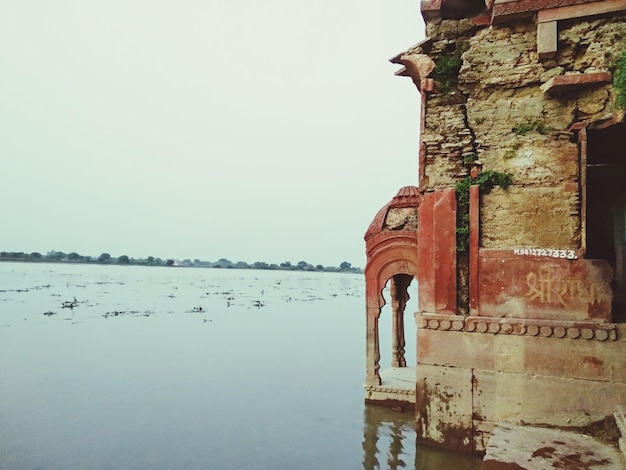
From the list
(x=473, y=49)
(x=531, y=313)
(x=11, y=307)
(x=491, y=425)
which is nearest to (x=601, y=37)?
(x=473, y=49)

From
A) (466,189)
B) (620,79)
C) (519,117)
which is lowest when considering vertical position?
(466,189)

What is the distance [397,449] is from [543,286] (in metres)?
3.41

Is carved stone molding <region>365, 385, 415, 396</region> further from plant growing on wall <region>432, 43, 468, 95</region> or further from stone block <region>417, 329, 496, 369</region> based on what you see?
plant growing on wall <region>432, 43, 468, 95</region>

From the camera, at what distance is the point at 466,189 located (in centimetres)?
560

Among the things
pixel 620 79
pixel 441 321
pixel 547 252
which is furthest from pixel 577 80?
pixel 441 321

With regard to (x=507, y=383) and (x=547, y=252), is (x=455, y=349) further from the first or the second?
(x=547, y=252)

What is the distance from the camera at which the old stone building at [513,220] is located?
195 inches

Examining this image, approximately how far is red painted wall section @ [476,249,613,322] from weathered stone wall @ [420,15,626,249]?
18 centimetres

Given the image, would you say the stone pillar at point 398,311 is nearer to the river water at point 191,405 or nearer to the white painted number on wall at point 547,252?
the river water at point 191,405

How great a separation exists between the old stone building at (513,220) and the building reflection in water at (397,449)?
17cm

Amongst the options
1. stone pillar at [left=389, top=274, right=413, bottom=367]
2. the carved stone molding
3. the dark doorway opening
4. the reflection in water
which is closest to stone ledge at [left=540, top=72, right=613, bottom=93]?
the dark doorway opening

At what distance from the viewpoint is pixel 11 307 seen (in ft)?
89.9

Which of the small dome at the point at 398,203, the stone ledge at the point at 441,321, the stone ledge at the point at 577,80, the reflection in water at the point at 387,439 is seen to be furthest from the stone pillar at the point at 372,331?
the stone ledge at the point at 577,80

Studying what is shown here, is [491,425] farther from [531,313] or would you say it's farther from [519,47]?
[519,47]
